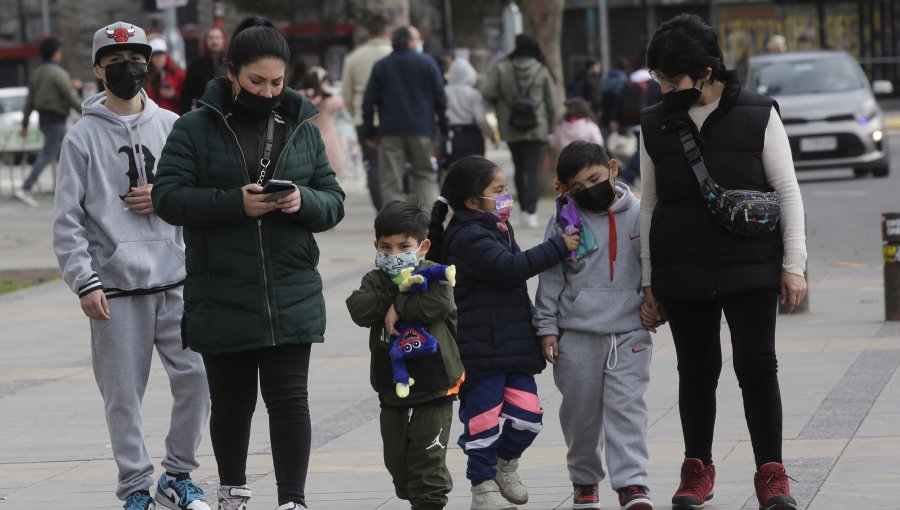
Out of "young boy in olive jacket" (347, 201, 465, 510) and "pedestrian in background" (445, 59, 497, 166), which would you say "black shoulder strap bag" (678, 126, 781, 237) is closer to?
"young boy in olive jacket" (347, 201, 465, 510)

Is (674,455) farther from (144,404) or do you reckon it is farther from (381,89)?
(381,89)

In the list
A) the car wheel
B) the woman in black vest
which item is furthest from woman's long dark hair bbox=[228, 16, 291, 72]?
the car wheel

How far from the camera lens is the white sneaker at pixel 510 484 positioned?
585 centimetres

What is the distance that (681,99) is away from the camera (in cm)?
563

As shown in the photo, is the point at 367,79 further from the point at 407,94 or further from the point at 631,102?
the point at 631,102

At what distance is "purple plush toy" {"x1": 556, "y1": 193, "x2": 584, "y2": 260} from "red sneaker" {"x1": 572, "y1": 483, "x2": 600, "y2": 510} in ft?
2.59

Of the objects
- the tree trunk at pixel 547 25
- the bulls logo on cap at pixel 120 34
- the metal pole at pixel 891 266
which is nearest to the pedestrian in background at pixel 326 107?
the tree trunk at pixel 547 25

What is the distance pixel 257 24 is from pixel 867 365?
13.4ft

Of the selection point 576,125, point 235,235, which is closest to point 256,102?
point 235,235

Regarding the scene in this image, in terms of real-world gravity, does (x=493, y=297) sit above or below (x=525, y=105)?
above

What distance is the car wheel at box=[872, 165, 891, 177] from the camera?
21656mm

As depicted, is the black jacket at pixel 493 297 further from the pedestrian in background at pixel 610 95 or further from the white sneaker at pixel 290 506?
the pedestrian in background at pixel 610 95

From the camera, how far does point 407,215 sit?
5516 millimetres

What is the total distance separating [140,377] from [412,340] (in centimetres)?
111
